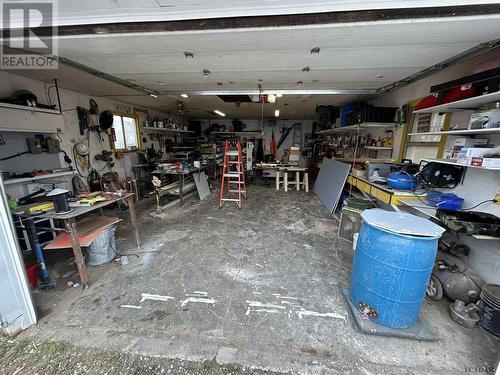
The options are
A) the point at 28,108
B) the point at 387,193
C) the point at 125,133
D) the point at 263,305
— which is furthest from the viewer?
the point at 125,133

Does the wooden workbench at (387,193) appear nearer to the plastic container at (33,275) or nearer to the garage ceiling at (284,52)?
the garage ceiling at (284,52)

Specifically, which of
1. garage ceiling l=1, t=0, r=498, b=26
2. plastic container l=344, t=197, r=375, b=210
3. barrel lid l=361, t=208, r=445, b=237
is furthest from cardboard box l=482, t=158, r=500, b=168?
plastic container l=344, t=197, r=375, b=210

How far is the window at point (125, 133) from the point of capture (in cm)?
529

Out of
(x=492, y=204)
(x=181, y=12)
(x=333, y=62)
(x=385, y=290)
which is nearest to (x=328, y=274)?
(x=385, y=290)

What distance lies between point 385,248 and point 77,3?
2968 millimetres

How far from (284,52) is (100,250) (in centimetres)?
328

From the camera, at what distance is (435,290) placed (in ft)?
6.54

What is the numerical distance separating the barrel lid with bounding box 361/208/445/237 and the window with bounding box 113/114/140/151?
19.2ft

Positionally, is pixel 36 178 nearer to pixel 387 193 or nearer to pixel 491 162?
pixel 387 193

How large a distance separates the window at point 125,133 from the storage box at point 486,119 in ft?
21.4

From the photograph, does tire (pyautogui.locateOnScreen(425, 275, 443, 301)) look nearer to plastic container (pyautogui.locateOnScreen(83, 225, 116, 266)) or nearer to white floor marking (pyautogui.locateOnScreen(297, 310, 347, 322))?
white floor marking (pyautogui.locateOnScreen(297, 310, 347, 322))

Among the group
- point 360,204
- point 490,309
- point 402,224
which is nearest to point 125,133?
point 360,204

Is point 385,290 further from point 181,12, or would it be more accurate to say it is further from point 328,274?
point 181,12

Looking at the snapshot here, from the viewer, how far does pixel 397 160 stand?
365cm
